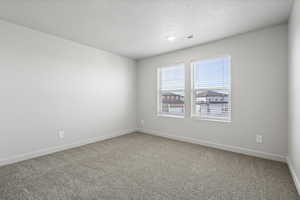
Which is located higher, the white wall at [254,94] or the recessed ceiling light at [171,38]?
the recessed ceiling light at [171,38]

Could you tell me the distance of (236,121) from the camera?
9.26ft

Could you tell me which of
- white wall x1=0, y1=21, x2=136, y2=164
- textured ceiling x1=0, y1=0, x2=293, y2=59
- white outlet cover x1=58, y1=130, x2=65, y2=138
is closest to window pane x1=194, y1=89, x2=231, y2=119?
textured ceiling x1=0, y1=0, x2=293, y2=59

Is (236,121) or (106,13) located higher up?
(106,13)

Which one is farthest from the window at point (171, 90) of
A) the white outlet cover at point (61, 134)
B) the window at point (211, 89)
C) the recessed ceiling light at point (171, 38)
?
the white outlet cover at point (61, 134)

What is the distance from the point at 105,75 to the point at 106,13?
1875mm

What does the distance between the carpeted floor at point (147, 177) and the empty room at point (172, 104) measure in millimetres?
18

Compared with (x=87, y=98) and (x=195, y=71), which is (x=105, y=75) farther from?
(x=195, y=71)

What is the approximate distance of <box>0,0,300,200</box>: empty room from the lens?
71.4 inches

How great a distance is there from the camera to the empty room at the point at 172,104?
1.81 m

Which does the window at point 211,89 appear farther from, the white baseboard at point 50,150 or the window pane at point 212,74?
the white baseboard at point 50,150

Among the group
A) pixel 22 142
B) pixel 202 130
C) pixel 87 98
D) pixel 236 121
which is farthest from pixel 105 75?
pixel 236 121

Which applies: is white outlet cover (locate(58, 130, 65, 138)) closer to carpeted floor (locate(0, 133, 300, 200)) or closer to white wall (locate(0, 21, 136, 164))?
white wall (locate(0, 21, 136, 164))

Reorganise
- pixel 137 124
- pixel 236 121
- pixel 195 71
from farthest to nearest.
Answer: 1. pixel 137 124
2. pixel 195 71
3. pixel 236 121

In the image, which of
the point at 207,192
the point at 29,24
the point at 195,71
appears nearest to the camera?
the point at 207,192
